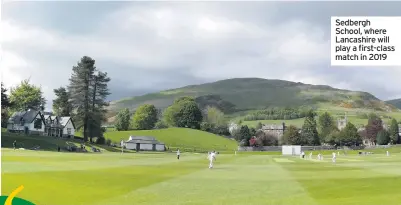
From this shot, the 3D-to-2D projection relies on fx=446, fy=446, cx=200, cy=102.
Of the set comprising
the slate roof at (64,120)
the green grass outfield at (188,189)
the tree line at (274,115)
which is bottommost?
the green grass outfield at (188,189)

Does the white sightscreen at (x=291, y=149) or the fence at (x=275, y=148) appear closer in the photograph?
the fence at (x=275, y=148)

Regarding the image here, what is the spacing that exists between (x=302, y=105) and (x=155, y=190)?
87.0 metres

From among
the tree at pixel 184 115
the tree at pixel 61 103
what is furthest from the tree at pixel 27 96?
the tree at pixel 184 115

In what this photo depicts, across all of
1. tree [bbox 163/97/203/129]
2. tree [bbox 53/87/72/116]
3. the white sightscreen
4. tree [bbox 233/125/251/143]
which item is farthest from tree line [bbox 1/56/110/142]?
the white sightscreen

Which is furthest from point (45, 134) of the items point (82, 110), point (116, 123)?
point (116, 123)

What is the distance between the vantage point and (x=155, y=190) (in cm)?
2278

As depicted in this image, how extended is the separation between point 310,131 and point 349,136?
16.1m

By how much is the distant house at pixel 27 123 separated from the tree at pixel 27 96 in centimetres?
1099

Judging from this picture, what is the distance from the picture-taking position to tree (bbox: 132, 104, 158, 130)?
174 ft

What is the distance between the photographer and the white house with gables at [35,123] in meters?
81.7

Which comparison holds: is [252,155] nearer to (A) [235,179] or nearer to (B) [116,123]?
(B) [116,123]

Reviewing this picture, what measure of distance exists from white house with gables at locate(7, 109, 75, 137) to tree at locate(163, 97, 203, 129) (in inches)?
1046

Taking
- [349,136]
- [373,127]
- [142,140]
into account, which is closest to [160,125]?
[142,140]

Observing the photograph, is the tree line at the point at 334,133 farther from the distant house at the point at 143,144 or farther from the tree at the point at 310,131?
the distant house at the point at 143,144
